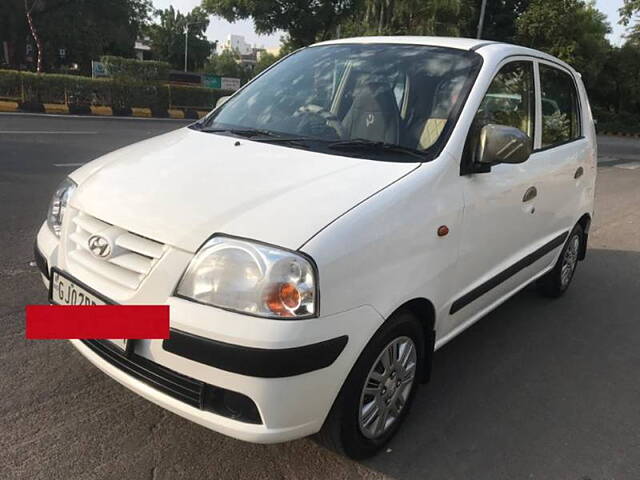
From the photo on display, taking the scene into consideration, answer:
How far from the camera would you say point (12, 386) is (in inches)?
109

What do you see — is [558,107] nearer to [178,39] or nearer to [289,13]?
[289,13]

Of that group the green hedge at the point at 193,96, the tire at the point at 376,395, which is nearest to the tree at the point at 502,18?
the green hedge at the point at 193,96

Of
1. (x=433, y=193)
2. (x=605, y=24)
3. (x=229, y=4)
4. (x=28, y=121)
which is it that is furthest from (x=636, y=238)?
(x=605, y=24)

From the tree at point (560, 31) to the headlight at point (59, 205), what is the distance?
33.5 m

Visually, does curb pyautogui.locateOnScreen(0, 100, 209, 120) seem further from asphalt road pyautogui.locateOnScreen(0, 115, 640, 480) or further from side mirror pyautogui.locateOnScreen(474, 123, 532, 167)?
side mirror pyautogui.locateOnScreen(474, 123, 532, 167)

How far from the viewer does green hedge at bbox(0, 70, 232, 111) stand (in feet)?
61.7

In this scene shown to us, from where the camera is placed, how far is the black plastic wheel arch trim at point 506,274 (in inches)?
111

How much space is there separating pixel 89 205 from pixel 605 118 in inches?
1691

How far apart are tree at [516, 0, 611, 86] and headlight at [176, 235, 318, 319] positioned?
33.8 m

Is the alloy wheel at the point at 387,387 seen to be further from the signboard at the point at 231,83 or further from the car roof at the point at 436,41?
the signboard at the point at 231,83

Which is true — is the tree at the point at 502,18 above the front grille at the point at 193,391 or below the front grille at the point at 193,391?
above

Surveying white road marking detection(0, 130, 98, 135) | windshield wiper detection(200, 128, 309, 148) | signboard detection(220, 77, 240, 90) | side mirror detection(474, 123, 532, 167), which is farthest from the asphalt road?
signboard detection(220, 77, 240, 90)

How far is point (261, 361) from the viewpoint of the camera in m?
1.88

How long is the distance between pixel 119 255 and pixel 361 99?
1.58m
